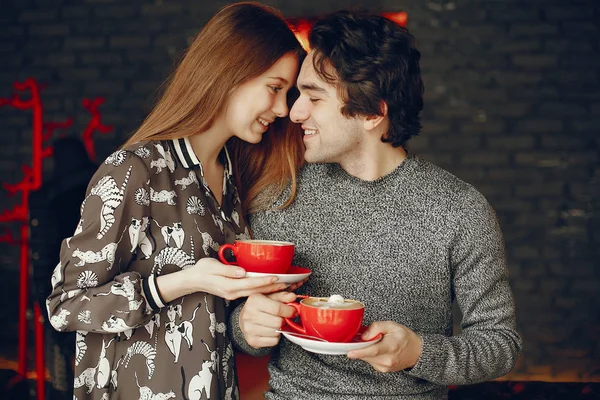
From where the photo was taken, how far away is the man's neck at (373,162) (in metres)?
1.82

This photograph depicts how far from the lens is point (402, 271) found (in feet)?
5.62

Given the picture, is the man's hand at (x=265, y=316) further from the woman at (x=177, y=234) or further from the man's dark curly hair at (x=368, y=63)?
the man's dark curly hair at (x=368, y=63)

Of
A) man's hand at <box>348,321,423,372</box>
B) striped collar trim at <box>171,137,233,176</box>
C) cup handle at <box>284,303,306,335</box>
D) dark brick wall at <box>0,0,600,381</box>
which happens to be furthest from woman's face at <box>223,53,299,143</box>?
dark brick wall at <box>0,0,600,381</box>

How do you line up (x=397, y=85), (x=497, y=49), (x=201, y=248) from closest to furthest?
(x=201, y=248)
(x=397, y=85)
(x=497, y=49)

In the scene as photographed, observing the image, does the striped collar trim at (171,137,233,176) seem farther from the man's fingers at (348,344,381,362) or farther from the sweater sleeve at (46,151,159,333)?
the man's fingers at (348,344,381,362)

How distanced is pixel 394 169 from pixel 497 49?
2.72m

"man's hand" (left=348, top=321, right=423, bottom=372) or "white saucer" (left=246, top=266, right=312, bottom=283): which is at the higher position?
"white saucer" (left=246, top=266, right=312, bottom=283)

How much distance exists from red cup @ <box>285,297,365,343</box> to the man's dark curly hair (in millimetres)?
633

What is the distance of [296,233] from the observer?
1812 mm

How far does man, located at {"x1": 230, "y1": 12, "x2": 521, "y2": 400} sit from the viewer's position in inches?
65.2

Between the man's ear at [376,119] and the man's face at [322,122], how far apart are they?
0.05 ft

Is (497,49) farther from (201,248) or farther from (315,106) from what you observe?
(201,248)

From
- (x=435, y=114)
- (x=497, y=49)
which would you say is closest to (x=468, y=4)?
(x=497, y=49)

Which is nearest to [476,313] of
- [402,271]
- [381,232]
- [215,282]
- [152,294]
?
[402,271]
